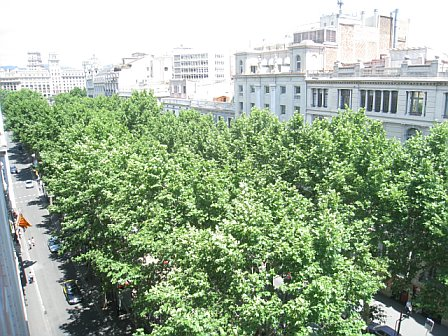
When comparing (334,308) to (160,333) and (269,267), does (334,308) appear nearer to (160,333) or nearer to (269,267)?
(269,267)

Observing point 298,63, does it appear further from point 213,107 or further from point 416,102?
point 416,102

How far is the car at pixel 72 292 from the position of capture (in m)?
33.7

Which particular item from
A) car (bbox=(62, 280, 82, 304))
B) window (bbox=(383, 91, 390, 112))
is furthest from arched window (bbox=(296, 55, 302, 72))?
car (bbox=(62, 280, 82, 304))

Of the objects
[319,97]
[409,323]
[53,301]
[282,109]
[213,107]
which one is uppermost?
[319,97]

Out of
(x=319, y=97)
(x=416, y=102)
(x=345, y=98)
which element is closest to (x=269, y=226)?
(x=416, y=102)

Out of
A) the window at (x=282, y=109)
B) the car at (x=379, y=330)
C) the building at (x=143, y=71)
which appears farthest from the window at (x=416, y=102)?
the building at (x=143, y=71)

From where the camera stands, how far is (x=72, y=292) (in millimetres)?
34188

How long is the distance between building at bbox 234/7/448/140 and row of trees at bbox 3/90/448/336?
10.1 metres

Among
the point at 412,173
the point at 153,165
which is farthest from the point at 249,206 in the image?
the point at 412,173

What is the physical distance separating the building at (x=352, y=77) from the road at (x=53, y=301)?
104ft

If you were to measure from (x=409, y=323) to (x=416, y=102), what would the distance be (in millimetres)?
20256

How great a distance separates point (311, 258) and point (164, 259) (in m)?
7.37

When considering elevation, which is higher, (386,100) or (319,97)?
(319,97)

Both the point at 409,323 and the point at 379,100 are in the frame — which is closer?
the point at 409,323
